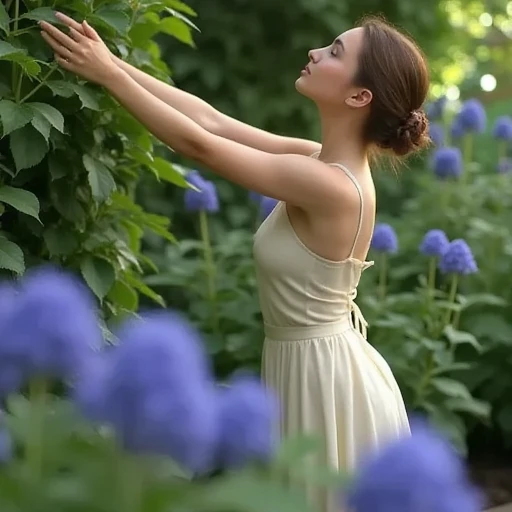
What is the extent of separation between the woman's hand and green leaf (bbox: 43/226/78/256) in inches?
14.0

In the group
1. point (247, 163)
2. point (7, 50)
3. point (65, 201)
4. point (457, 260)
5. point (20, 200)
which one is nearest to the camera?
point (7, 50)

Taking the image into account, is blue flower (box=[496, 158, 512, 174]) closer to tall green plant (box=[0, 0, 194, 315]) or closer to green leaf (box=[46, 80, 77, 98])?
tall green plant (box=[0, 0, 194, 315])

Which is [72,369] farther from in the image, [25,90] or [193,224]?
[193,224]

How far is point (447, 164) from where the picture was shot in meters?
3.90

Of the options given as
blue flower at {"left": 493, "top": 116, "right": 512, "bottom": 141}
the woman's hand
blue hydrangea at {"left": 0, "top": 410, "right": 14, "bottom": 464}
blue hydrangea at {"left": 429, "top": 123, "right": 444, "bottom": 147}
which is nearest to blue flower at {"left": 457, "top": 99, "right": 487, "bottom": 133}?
blue flower at {"left": 493, "top": 116, "right": 512, "bottom": 141}

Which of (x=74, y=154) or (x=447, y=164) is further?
(x=447, y=164)

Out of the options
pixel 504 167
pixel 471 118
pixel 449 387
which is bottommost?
pixel 449 387

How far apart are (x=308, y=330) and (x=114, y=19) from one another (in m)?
0.76

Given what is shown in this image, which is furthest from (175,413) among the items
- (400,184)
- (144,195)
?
(400,184)

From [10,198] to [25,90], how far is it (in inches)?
9.8

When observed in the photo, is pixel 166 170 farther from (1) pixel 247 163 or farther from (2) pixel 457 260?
(2) pixel 457 260

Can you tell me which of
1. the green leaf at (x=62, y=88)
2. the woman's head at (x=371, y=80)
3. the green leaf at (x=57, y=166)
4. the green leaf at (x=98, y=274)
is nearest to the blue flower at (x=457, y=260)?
the woman's head at (x=371, y=80)

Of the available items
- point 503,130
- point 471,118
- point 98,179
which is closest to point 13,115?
point 98,179

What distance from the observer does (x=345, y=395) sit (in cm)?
215
